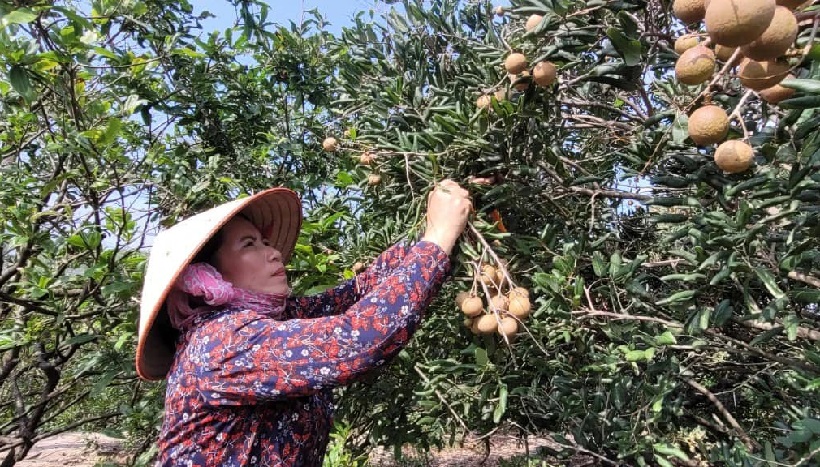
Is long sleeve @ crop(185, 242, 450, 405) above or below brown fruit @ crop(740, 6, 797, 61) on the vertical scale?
below

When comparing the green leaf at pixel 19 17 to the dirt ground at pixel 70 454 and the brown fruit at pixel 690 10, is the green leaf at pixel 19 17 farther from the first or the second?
the dirt ground at pixel 70 454

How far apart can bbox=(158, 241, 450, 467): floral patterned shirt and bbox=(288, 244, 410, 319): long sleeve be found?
10.9 inches

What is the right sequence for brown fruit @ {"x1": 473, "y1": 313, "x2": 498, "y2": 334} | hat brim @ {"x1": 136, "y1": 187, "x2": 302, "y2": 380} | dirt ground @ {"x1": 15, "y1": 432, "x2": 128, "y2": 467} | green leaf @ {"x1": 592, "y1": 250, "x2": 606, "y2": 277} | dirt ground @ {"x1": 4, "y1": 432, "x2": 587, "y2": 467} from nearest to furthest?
hat brim @ {"x1": 136, "y1": 187, "x2": 302, "y2": 380}, brown fruit @ {"x1": 473, "y1": 313, "x2": 498, "y2": 334}, green leaf @ {"x1": 592, "y1": 250, "x2": 606, "y2": 277}, dirt ground @ {"x1": 4, "y1": 432, "x2": 587, "y2": 467}, dirt ground @ {"x1": 15, "y1": 432, "x2": 128, "y2": 467}

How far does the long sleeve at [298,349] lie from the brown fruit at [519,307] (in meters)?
0.28

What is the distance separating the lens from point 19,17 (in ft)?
4.36

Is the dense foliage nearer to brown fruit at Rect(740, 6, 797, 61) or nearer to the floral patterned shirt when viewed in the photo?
brown fruit at Rect(740, 6, 797, 61)

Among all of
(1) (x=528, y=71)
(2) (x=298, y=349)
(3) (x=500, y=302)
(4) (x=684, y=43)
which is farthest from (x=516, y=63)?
(2) (x=298, y=349)

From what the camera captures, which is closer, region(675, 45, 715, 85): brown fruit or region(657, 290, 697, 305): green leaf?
region(675, 45, 715, 85): brown fruit

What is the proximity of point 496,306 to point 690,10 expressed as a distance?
77 cm

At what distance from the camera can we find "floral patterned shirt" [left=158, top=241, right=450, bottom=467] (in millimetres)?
1153

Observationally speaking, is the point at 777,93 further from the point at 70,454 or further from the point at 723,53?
the point at 70,454

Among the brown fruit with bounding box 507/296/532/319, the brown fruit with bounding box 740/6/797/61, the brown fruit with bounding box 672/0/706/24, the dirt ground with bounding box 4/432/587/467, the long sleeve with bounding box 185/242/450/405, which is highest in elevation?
the brown fruit with bounding box 672/0/706/24

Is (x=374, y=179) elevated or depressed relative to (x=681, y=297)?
elevated

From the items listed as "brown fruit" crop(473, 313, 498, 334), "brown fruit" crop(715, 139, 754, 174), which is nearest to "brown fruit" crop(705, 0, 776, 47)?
"brown fruit" crop(715, 139, 754, 174)
